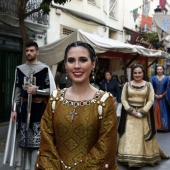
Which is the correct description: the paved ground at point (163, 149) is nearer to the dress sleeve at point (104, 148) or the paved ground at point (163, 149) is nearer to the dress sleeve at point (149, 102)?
the dress sleeve at point (149, 102)

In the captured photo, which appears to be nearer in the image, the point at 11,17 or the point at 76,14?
the point at 11,17

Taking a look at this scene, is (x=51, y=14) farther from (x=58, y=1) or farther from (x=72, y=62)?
(x=72, y=62)

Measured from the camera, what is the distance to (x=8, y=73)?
10.2 m

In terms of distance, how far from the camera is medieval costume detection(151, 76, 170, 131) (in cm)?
944

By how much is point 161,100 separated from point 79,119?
7.59 m

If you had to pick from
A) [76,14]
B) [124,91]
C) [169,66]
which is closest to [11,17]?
[76,14]

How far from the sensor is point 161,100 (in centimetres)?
963

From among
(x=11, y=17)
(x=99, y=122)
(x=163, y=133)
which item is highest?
(x=11, y=17)

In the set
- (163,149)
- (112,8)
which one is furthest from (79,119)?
(112,8)

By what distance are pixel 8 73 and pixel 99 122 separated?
821 centimetres

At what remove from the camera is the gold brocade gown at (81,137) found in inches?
92.3

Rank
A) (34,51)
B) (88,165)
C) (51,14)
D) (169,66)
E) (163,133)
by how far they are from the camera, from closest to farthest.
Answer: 1. (88,165)
2. (34,51)
3. (163,133)
4. (51,14)
5. (169,66)

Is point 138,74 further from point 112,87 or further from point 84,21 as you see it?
point 84,21

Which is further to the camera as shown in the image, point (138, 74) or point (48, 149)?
point (138, 74)
